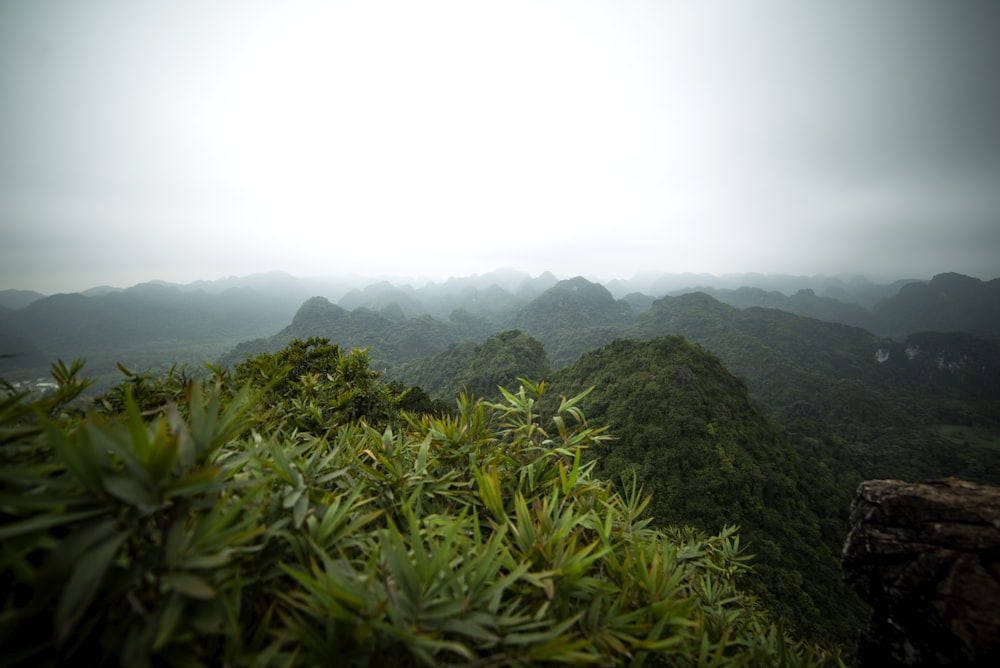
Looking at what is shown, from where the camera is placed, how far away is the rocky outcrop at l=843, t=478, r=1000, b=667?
7.15 feet

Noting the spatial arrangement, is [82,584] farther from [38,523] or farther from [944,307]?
[944,307]

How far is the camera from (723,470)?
24.5 metres

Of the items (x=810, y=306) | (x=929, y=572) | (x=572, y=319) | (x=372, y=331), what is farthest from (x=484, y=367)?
(x=810, y=306)

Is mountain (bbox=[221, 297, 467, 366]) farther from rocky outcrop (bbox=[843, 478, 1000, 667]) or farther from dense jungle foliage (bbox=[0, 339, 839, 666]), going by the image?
rocky outcrop (bbox=[843, 478, 1000, 667])

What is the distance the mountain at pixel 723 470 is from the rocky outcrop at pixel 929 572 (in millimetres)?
19168

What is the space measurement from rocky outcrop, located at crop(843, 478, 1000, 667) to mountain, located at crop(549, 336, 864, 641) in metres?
19.2

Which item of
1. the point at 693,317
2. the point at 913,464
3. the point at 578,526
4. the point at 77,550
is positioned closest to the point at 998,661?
the point at 578,526

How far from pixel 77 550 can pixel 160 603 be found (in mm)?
290

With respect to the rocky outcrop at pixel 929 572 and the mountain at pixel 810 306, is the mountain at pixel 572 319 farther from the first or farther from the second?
the rocky outcrop at pixel 929 572

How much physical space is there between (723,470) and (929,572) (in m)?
27.1

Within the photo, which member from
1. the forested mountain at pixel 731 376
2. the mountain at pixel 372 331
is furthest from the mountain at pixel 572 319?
→ the mountain at pixel 372 331

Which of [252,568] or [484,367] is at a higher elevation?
[252,568]

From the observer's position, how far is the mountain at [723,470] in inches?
795

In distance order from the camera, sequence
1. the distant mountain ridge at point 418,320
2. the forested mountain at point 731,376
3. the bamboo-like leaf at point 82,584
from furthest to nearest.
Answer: the distant mountain ridge at point 418,320
the forested mountain at point 731,376
the bamboo-like leaf at point 82,584
